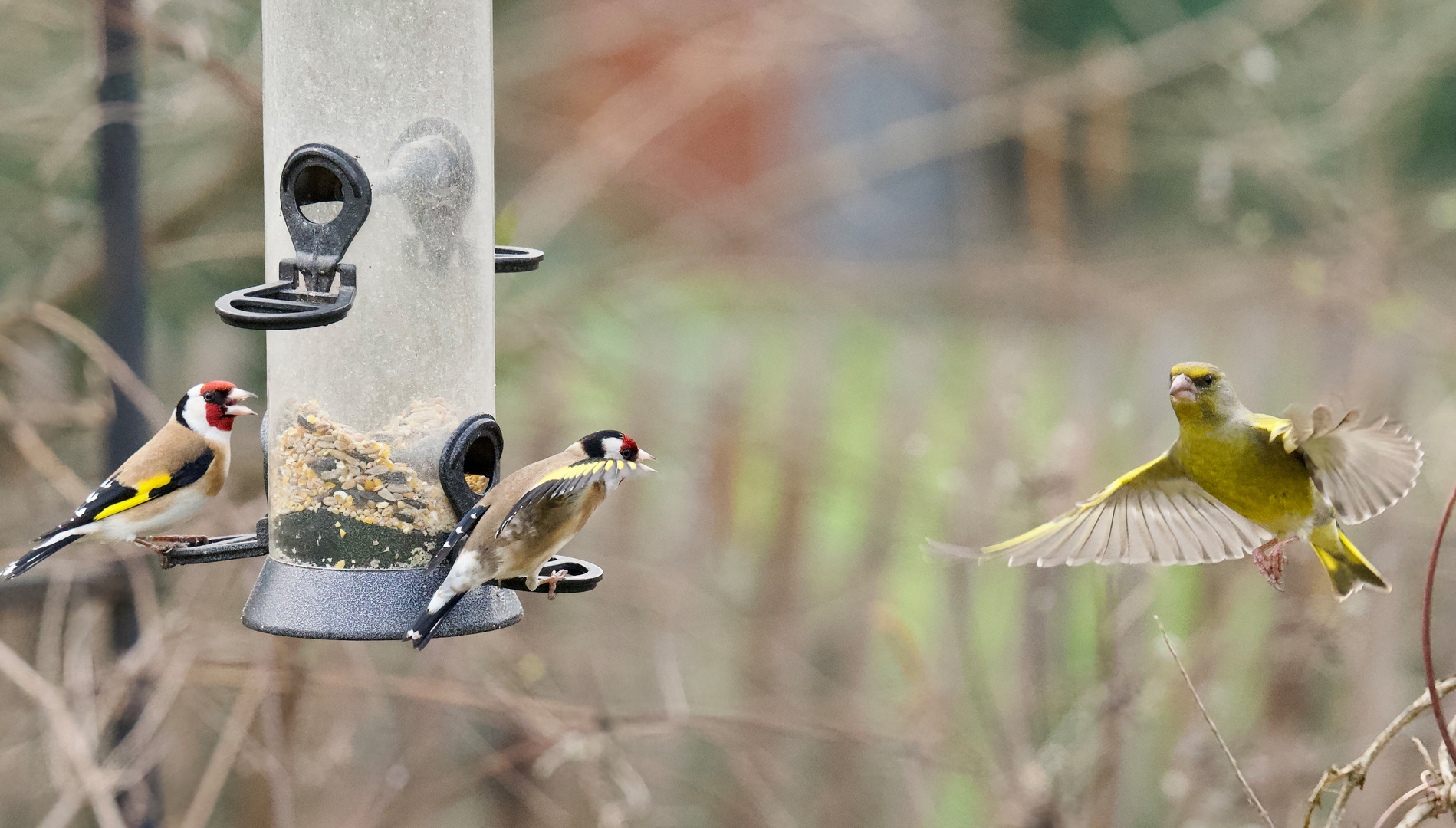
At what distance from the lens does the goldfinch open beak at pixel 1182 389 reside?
9.23 feet

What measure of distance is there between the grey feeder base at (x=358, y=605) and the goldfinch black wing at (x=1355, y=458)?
155 cm

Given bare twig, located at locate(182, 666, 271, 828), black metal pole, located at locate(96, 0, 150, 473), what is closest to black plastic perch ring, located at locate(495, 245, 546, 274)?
black metal pole, located at locate(96, 0, 150, 473)

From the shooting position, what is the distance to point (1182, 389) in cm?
281

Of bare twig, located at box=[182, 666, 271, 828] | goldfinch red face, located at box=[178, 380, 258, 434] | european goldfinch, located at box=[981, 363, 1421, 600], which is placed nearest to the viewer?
european goldfinch, located at box=[981, 363, 1421, 600]

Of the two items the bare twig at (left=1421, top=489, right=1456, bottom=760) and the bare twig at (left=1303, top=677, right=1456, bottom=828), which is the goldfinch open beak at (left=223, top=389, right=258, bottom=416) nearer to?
the bare twig at (left=1303, top=677, right=1456, bottom=828)

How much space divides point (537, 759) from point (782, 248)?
2.64m

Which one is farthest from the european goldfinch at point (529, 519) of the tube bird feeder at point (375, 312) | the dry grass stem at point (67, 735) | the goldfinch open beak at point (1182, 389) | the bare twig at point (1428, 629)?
the dry grass stem at point (67, 735)

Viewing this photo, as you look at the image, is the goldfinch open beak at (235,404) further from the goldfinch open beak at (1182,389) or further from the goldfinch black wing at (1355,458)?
the goldfinch black wing at (1355,458)

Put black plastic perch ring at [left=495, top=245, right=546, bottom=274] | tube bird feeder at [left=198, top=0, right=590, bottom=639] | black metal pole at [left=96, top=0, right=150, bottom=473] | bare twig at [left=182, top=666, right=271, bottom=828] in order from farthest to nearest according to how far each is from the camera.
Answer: bare twig at [left=182, top=666, right=271, bottom=828] → black metal pole at [left=96, top=0, right=150, bottom=473] → black plastic perch ring at [left=495, top=245, right=546, bottom=274] → tube bird feeder at [left=198, top=0, right=590, bottom=639]

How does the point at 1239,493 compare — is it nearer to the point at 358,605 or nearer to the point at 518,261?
the point at 518,261

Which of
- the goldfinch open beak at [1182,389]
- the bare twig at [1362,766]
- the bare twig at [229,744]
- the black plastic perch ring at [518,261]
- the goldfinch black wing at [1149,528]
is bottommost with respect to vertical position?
the bare twig at [229,744]

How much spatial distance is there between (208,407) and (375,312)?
658 millimetres

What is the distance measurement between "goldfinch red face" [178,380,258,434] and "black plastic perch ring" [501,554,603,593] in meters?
0.90

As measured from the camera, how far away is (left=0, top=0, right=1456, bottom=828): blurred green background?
4.93 metres
